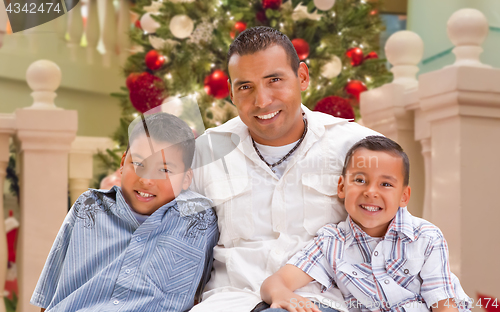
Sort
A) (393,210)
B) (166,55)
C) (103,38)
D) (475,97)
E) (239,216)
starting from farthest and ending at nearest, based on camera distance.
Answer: (103,38), (166,55), (475,97), (239,216), (393,210)

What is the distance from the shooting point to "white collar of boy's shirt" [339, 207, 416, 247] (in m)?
1.19

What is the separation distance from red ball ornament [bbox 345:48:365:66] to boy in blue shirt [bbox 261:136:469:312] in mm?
1473

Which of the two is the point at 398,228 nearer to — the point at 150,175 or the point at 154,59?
the point at 150,175

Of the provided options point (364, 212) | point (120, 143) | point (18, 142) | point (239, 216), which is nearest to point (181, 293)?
point (239, 216)

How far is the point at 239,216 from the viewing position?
1343 millimetres

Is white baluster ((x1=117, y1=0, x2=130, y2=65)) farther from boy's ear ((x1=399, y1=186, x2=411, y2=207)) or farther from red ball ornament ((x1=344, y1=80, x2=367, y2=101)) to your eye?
boy's ear ((x1=399, y1=186, x2=411, y2=207))

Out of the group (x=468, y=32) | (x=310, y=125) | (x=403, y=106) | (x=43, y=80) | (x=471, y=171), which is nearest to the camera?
(x=310, y=125)

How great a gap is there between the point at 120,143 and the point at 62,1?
115cm

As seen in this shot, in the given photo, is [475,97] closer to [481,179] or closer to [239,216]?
[481,179]

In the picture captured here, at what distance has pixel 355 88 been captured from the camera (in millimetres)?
2537

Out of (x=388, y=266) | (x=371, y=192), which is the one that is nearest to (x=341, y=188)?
(x=371, y=192)

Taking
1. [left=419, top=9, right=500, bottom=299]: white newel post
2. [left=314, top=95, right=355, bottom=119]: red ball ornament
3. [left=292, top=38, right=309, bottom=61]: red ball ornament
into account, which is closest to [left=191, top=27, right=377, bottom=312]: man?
[left=419, top=9, right=500, bottom=299]: white newel post

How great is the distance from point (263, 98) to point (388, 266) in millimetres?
482

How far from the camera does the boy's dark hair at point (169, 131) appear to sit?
1.32 m
